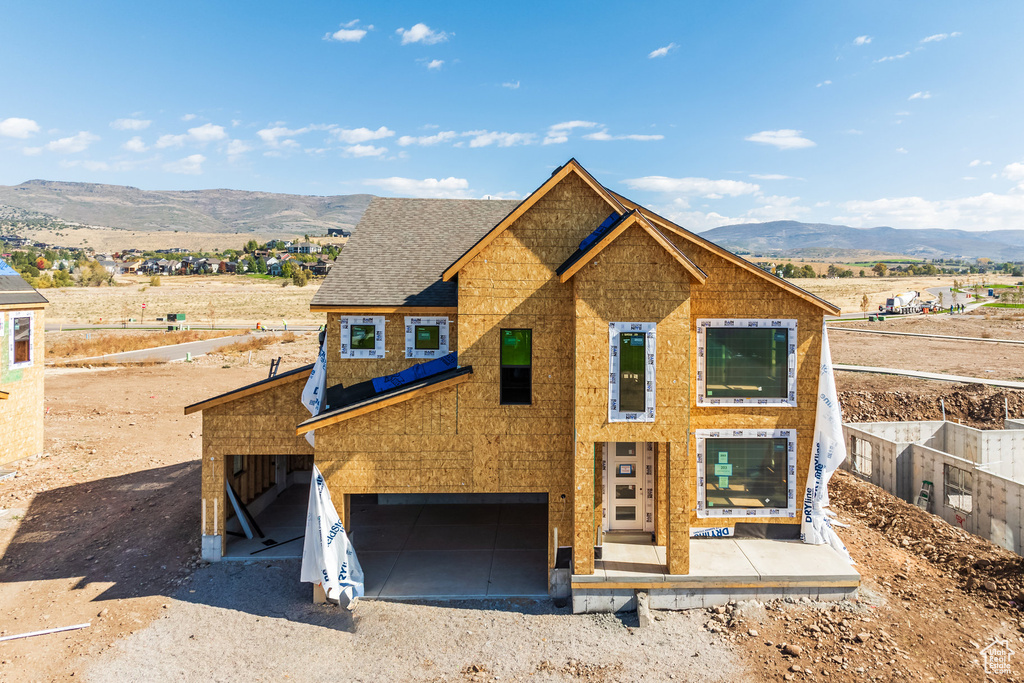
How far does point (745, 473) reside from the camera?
13.4 metres

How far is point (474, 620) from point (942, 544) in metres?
11.3

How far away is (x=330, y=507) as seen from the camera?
1199cm

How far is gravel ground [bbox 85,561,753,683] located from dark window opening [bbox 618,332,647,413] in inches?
165

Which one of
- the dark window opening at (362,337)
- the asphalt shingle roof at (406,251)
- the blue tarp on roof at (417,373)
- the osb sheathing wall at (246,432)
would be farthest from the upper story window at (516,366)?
the osb sheathing wall at (246,432)

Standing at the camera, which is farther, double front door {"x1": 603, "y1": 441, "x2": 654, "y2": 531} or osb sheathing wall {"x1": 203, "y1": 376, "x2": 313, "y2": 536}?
double front door {"x1": 603, "y1": 441, "x2": 654, "y2": 531}

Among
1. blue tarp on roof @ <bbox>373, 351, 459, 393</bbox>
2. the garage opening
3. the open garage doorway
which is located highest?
blue tarp on roof @ <bbox>373, 351, 459, 393</bbox>

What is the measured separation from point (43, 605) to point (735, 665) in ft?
44.4

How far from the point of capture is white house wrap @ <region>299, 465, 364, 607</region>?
11.5 metres

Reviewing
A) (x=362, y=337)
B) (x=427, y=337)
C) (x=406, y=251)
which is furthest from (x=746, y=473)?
(x=406, y=251)

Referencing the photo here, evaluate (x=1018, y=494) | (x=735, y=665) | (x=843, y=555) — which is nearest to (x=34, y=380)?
(x=735, y=665)

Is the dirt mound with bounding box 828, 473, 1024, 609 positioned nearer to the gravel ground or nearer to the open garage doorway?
the gravel ground

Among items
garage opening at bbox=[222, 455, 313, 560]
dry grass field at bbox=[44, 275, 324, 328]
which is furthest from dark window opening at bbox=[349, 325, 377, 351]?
dry grass field at bbox=[44, 275, 324, 328]

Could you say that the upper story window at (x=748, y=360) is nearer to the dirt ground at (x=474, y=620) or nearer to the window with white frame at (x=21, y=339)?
the dirt ground at (x=474, y=620)

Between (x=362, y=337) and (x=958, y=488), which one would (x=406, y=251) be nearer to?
(x=362, y=337)
